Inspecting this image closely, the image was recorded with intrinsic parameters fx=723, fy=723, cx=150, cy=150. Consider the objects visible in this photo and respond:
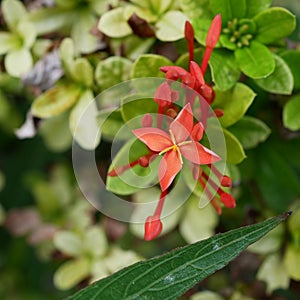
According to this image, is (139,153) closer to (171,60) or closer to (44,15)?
(171,60)

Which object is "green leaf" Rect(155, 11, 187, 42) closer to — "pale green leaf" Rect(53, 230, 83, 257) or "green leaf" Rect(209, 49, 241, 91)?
"green leaf" Rect(209, 49, 241, 91)

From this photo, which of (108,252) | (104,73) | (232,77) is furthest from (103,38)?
Answer: (108,252)

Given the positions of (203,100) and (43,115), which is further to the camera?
(43,115)

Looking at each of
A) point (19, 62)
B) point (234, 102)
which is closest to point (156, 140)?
point (234, 102)

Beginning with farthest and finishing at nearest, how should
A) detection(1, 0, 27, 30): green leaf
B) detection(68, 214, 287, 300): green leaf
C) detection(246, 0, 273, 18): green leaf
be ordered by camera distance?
detection(1, 0, 27, 30): green leaf < detection(246, 0, 273, 18): green leaf < detection(68, 214, 287, 300): green leaf

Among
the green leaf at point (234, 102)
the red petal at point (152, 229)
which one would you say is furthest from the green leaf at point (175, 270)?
the green leaf at point (234, 102)

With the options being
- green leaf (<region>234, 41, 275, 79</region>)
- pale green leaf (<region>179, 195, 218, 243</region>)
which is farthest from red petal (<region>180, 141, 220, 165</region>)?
pale green leaf (<region>179, 195, 218, 243</region>)
